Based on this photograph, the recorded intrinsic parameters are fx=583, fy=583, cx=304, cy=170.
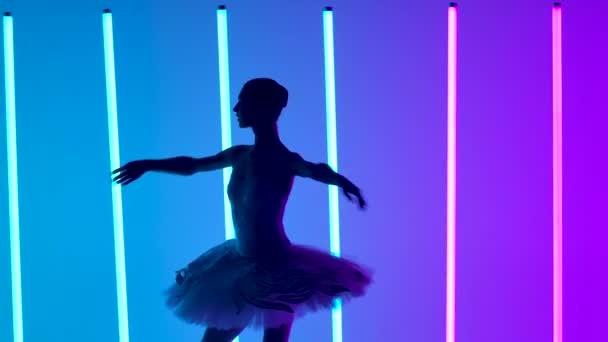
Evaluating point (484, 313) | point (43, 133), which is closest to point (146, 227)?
point (43, 133)

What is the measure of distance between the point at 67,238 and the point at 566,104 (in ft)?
5.75

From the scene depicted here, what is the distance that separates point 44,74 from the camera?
76.9 inches

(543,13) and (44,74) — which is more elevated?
(543,13)

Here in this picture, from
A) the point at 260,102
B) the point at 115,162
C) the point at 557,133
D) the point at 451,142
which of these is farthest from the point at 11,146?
the point at 557,133

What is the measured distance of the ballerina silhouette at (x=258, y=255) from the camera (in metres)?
1.32

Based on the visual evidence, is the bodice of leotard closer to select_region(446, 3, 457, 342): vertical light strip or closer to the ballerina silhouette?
the ballerina silhouette

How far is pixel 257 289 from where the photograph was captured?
132cm

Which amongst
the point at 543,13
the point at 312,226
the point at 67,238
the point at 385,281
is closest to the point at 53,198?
the point at 67,238

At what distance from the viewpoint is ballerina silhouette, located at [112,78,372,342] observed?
1323 mm

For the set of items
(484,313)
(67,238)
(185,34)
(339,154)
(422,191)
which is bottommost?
(484,313)

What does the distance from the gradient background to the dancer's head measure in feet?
1.84

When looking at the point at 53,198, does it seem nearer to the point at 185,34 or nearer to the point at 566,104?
the point at 185,34

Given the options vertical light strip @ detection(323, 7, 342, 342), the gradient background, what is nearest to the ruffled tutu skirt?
vertical light strip @ detection(323, 7, 342, 342)

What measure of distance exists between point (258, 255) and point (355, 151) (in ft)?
2.28
